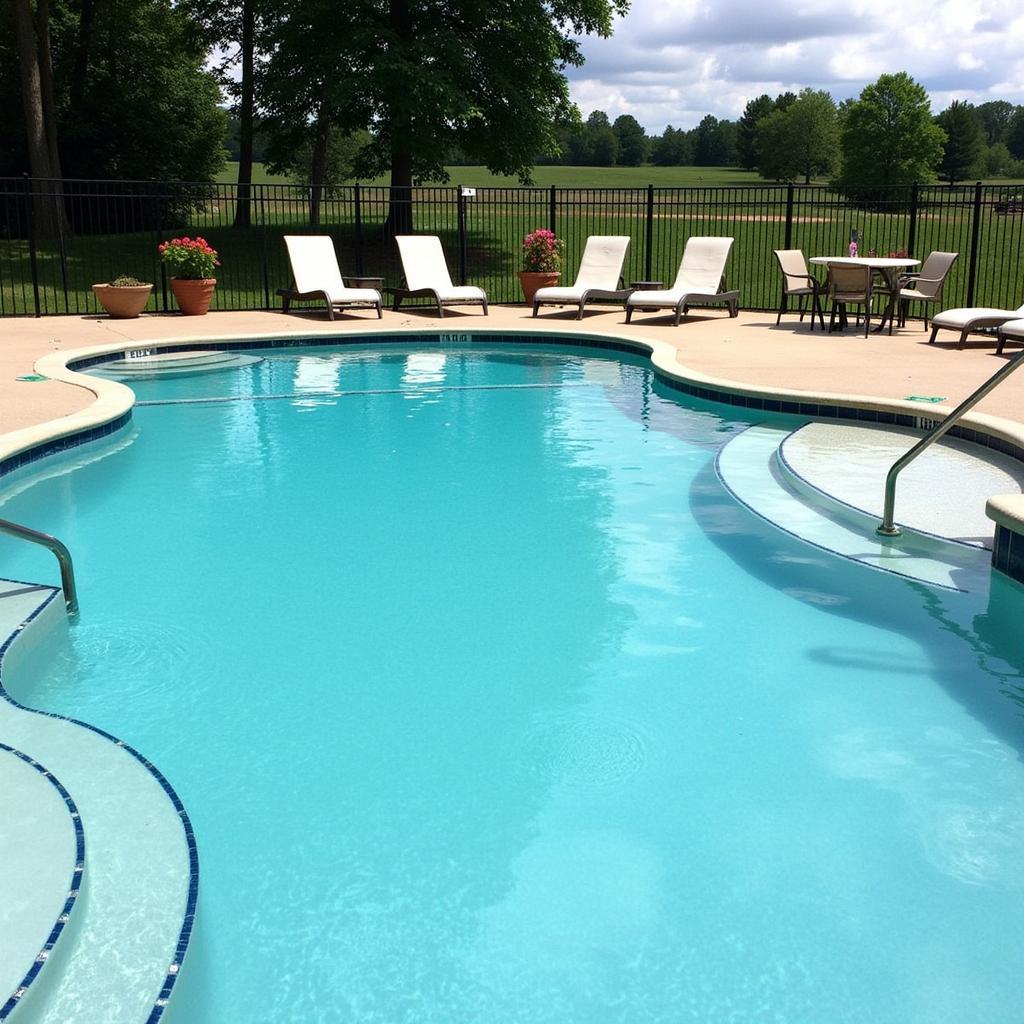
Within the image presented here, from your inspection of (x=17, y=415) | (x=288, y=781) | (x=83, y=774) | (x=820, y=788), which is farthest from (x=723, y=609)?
(x=17, y=415)

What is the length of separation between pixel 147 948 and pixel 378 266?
2231 centimetres

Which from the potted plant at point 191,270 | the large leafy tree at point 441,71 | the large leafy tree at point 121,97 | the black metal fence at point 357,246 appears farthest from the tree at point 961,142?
the potted plant at point 191,270

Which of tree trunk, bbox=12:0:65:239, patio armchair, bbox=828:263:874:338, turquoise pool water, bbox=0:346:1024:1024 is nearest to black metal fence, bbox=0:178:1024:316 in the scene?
tree trunk, bbox=12:0:65:239

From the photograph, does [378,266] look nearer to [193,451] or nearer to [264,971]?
[193,451]

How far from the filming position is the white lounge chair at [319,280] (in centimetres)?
1505

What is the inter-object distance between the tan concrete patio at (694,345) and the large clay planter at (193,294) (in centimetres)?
21

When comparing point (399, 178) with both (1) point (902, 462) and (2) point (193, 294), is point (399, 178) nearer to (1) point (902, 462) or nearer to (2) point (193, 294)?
(2) point (193, 294)

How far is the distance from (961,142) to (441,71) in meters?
82.2

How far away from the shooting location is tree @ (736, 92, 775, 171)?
101 meters

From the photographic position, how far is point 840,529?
6.50 meters

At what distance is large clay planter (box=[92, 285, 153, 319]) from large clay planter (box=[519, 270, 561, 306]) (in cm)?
538

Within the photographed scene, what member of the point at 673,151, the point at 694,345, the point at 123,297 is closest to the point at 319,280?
the point at 123,297

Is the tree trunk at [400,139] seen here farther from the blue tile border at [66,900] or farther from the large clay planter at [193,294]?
the blue tile border at [66,900]

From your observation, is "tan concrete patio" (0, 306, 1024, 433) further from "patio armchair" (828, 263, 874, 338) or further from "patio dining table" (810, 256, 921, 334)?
"patio armchair" (828, 263, 874, 338)
